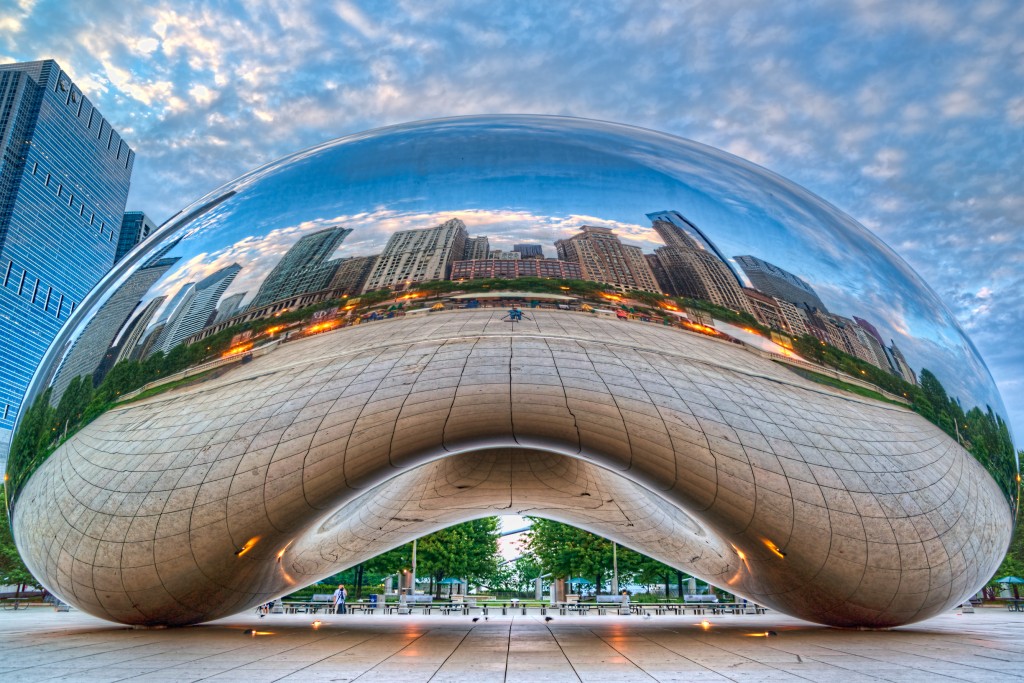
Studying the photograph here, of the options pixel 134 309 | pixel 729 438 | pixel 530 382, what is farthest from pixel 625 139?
pixel 134 309

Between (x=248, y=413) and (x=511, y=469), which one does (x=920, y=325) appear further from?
(x=248, y=413)

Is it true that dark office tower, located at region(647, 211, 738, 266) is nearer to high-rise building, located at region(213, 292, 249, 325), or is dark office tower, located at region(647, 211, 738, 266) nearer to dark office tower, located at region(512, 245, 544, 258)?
dark office tower, located at region(512, 245, 544, 258)

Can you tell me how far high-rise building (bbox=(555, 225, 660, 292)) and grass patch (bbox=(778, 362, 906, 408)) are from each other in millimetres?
1810

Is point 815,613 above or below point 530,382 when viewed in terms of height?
below

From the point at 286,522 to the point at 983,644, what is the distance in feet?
31.0

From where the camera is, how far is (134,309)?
7.60 m

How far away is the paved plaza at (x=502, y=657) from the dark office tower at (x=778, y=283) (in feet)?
12.0

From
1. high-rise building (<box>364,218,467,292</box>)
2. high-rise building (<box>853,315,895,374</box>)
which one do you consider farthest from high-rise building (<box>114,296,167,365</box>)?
high-rise building (<box>853,315,895,374</box>)

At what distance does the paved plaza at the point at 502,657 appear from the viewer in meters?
5.45

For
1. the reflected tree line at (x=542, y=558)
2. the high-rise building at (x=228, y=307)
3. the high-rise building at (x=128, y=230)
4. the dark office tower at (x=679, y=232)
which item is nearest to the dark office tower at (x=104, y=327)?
the high-rise building at (x=228, y=307)

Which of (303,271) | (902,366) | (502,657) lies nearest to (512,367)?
(303,271)

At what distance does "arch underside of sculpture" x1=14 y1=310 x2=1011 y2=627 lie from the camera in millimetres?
6875

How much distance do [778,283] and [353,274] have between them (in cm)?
459

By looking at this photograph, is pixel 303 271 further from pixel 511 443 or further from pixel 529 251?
pixel 511 443
